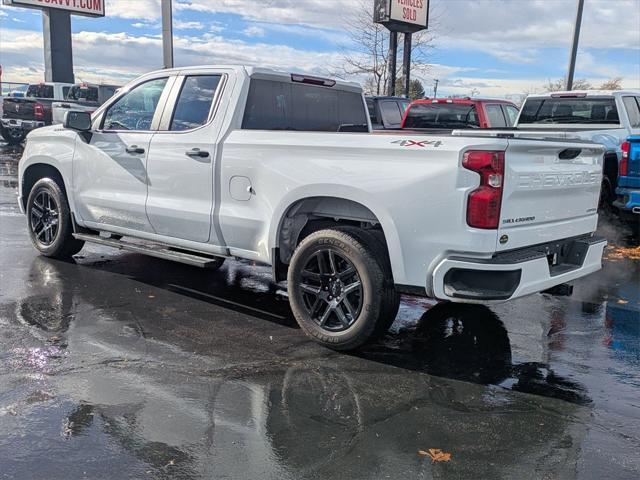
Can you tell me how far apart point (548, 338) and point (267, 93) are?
3173mm

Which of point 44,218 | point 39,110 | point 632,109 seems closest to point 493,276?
point 44,218

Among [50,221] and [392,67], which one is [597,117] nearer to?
[50,221]

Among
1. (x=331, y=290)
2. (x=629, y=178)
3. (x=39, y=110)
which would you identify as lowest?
(x=331, y=290)

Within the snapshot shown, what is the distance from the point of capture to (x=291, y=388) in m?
4.08

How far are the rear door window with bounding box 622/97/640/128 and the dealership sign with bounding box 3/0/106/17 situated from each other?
25.0 m

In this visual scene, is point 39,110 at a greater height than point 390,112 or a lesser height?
lesser

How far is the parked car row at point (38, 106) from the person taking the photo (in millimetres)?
20953

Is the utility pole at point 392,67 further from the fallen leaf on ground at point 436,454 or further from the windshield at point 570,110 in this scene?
the fallen leaf on ground at point 436,454

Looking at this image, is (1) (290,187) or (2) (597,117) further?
(2) (597,117)

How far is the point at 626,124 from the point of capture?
978 cm

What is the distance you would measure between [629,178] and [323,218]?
5444 millimetres

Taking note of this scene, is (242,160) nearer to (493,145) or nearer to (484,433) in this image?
(493,145)

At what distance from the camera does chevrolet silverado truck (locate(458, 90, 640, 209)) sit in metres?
9.40

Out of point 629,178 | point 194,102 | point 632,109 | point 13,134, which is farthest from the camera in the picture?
point 13,134
